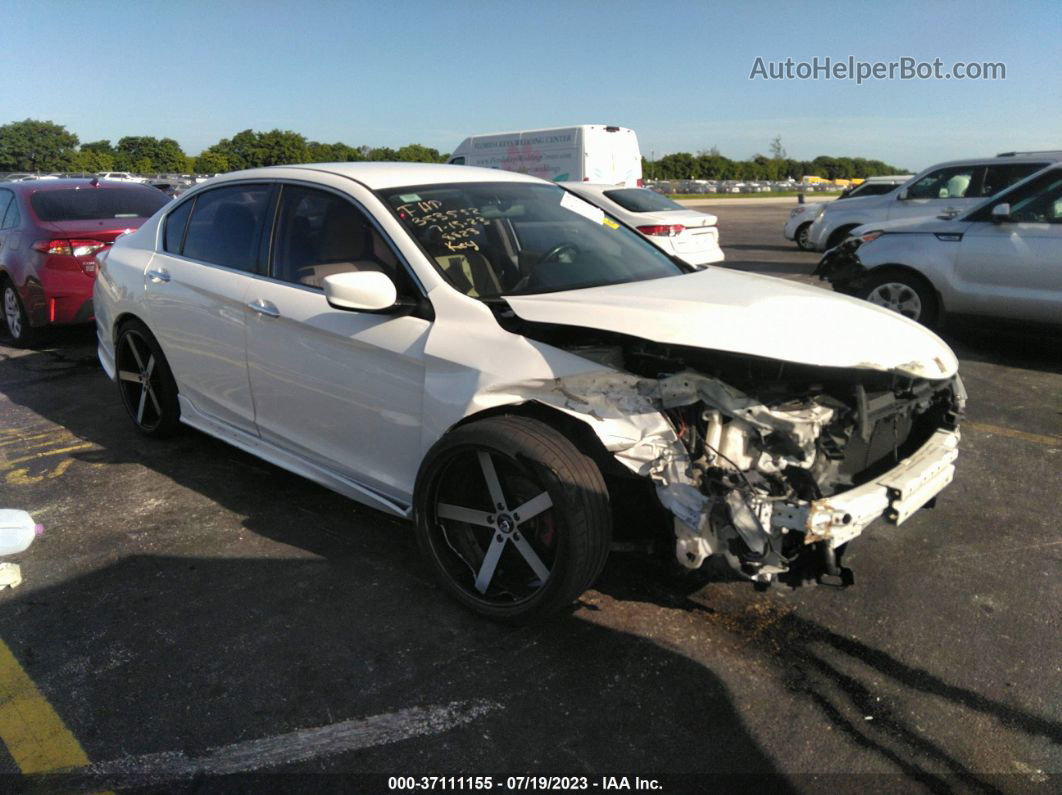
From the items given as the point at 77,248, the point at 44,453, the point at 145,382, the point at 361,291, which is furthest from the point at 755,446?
the point at 77,248

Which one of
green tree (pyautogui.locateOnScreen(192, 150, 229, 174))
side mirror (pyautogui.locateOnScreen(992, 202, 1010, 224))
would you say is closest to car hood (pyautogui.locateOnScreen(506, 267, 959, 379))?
side mirror (pyautogui.locateOnScreen(992, 202, 1010, 224))

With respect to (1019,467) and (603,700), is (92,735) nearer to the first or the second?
(603,700)

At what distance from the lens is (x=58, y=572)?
12.1 ft

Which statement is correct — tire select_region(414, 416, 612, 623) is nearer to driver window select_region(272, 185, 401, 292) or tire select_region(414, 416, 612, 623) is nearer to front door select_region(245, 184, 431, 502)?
front door select_region(245, 184, 431, 502)

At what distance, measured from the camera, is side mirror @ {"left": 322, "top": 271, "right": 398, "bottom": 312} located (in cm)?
321

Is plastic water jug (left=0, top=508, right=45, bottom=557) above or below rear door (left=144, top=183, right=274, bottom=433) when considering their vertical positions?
below

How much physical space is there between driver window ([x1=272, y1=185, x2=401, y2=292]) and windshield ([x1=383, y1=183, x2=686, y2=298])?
0.18 metres

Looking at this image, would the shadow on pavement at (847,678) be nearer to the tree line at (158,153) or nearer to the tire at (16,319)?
the tire at (16,319)

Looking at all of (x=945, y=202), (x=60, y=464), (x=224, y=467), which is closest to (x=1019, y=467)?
(x=224, y=467)

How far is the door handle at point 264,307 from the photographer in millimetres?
3836

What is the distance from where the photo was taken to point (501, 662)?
2.95 metres

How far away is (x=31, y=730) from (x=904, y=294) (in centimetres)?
743

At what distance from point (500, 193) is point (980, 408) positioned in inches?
154

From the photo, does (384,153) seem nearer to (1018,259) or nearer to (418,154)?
(418,154)
